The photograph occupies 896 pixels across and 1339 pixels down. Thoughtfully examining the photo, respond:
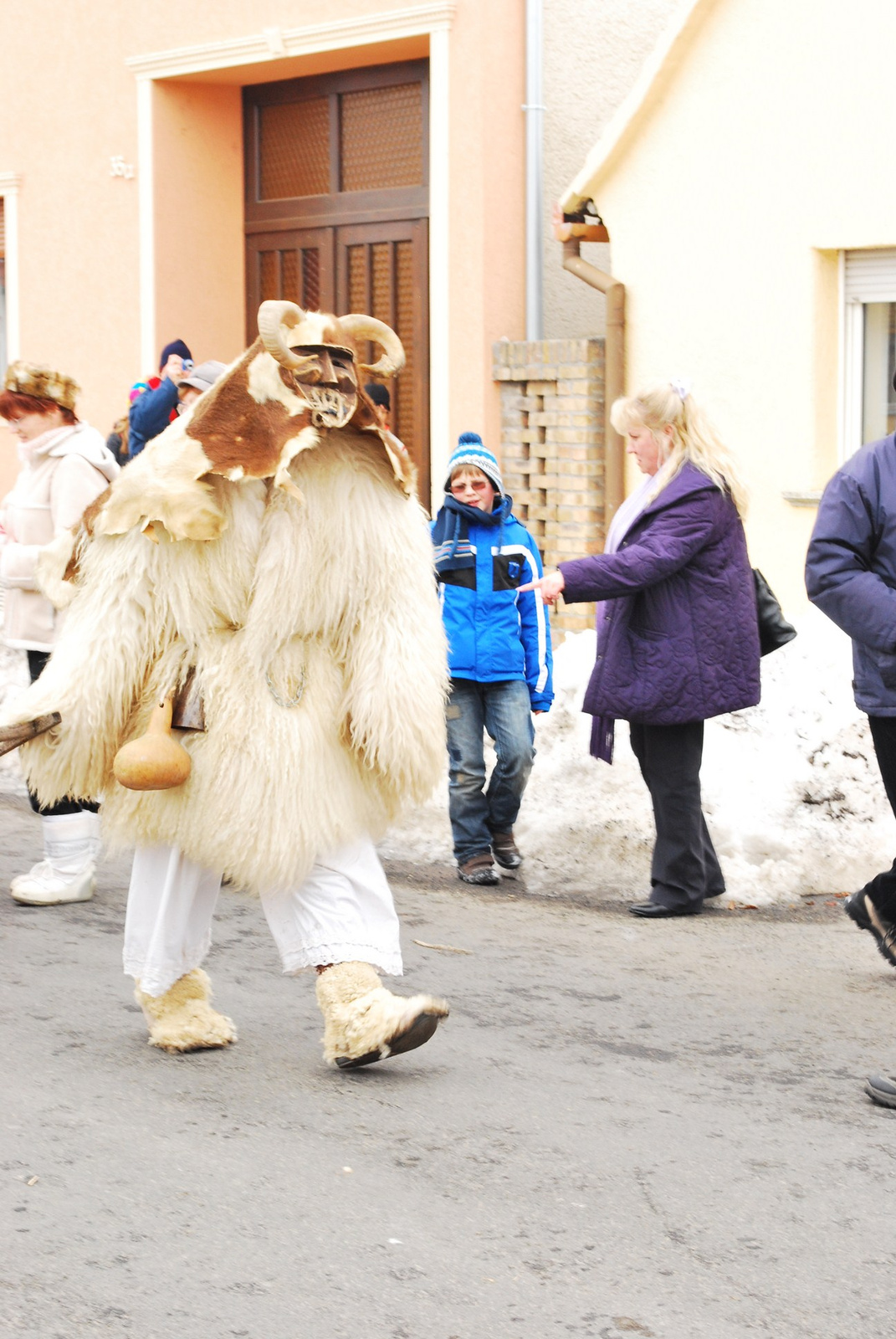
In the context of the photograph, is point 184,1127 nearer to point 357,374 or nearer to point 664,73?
point 357,374

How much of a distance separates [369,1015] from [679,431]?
2.84 meters

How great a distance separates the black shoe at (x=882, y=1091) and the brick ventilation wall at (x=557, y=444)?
22.1ft

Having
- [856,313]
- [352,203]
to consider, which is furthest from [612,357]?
[352,203]

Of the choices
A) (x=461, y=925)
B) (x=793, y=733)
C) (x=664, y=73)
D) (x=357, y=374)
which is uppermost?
(x=664, y=73)

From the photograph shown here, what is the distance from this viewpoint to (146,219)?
13.1 meters

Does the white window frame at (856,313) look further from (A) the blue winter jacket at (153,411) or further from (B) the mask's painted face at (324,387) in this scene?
(B) the mask's painted face at (324,387)

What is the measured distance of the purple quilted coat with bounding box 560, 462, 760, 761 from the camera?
6.23 metres

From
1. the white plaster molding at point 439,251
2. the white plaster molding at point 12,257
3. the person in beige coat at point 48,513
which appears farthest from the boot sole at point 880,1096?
the white plaster molding at point 12,257

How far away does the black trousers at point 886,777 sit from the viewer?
16.4 ft

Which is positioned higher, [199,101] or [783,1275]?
[199,101]

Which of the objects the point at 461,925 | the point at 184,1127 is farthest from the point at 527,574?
the point at 184,1127

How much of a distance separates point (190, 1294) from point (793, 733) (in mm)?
5153

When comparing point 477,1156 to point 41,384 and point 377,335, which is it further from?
point 41,384

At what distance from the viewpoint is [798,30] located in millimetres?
9805
